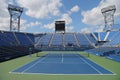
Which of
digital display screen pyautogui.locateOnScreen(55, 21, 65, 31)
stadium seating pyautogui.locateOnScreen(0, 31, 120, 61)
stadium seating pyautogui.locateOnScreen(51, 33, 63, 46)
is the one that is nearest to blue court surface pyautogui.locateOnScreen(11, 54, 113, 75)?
stadium seating pyautogui.locateOnScreen(0, 31, 120, 61)

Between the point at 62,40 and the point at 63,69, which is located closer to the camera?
the point at 63,69

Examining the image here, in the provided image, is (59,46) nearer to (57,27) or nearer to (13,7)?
(57,27)

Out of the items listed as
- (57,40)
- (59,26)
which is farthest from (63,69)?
(57,40)

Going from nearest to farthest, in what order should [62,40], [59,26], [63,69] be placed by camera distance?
[63,69], [59,26], [62,40]

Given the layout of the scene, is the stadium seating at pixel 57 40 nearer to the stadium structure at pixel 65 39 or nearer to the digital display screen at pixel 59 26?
the stadium structure at pixel 65 39

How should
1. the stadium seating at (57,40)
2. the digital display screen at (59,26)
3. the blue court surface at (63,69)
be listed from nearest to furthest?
the blue court surface at (63,69), the stadium seating at (57,40), the digital display screen at (59,26)

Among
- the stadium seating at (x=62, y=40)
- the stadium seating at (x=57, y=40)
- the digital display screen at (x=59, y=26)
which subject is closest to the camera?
the stadium seating at (x=62, y=40)

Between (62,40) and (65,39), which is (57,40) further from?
(65,39)

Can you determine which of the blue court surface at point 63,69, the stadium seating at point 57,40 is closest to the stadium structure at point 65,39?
the stadium seating at point 57,40

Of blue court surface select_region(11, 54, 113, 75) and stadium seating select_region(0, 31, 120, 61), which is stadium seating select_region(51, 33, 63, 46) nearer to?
stadium seating select_region(0, 31, 120, 61)

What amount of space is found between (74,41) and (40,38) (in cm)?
1623

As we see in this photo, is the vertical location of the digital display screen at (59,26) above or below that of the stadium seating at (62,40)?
above

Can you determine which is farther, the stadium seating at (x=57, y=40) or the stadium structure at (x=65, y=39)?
the stadium seating at (x=57, y=40)

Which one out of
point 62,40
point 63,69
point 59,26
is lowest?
point 63,69
